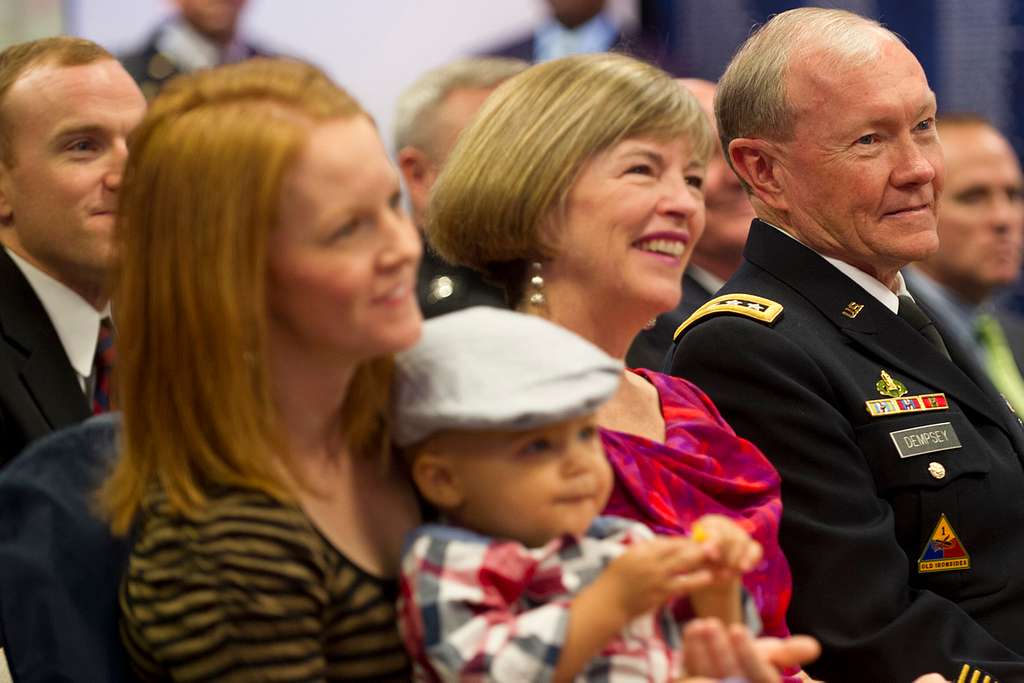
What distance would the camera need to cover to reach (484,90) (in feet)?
14.6

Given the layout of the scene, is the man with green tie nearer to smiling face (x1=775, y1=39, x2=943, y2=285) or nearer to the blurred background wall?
the blurred background wall

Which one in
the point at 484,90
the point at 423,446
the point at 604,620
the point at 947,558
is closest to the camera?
the point at 604,620

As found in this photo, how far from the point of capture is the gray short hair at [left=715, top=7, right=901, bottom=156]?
8.77 ft

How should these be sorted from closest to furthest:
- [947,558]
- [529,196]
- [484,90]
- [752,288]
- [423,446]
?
[423,446] < [529,196] < [947,558] < [752,288] < [484,90]

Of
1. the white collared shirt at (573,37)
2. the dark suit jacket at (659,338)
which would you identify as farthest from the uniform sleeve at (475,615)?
the white collared shirt at (573,37)

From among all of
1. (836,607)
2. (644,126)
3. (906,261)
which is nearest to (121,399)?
(644,126)

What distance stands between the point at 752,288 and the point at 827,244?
0.56ft

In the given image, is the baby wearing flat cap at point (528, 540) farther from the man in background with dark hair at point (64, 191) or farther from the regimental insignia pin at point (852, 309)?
the man in background with dark hair at point (64, 191)

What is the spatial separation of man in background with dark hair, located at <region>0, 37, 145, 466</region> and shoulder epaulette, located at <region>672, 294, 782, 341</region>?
3.38 feet

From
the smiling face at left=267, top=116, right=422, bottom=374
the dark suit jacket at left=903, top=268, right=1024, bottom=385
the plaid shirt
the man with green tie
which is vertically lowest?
the dark suit jacket at left=903, top=268, right=1024, bottom=385

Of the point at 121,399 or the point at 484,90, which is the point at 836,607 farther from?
the point at 484,90

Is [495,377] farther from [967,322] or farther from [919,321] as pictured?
[967,322]

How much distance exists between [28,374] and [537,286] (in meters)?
0.89

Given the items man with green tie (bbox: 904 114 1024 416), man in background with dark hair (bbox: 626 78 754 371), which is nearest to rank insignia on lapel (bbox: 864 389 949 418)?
man in background with dark hair (bbox: 626 78 754 371)
